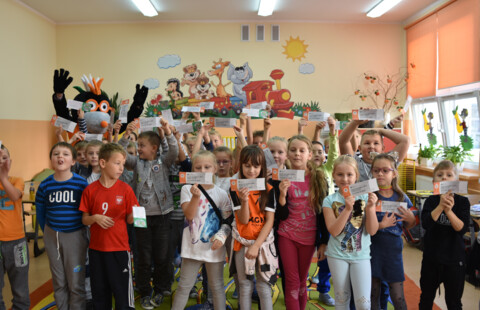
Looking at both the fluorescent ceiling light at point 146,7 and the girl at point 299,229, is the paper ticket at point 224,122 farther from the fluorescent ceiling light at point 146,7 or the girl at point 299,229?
the fluorescent ceiling light at point 146,7

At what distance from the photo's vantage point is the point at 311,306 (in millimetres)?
2734

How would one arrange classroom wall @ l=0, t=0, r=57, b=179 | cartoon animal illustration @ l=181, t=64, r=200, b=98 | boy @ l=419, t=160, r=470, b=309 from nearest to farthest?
boy @ l=419, t=160, r=470, b=309 < classroom wall @ l=0, t=0, r=57, b=179 < cartoon animal illustration @ l=181, t=64, r=200, b=98

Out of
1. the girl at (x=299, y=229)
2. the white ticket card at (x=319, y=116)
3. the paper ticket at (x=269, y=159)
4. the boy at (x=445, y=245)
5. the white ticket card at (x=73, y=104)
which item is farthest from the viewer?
the white ticket card at (x=73, y=104)

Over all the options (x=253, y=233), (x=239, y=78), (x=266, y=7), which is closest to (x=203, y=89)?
(x=239, y=78)

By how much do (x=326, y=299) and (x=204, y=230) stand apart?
1.26 metres

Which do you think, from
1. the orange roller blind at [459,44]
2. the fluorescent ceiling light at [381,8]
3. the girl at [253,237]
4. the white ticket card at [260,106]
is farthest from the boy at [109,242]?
the fluorescent ceiling light at [381,8]

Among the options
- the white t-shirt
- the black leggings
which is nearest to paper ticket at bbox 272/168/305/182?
the white t-shirt

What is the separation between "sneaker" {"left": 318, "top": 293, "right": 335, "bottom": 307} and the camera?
2745 mm

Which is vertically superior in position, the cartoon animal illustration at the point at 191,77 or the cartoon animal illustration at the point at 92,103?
the cartoon animal illustration at the point at 191,77

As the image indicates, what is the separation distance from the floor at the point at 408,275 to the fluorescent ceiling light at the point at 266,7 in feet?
13.2

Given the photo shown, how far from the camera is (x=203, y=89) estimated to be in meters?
6.55

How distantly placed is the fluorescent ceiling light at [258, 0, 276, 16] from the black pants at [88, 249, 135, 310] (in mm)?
4580

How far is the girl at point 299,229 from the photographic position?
85.2 inches

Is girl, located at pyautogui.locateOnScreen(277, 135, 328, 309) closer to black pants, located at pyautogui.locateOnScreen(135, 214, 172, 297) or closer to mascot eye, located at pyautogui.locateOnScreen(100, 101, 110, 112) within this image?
black pants, located at pyautogui.locateOnScreen(135, 214, 172, 297)
